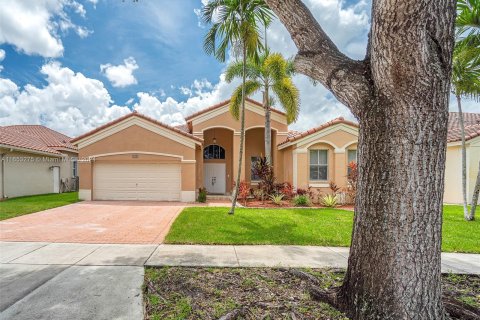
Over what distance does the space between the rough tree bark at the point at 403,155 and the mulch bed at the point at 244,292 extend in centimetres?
83

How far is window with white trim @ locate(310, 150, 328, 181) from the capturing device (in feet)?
54.3

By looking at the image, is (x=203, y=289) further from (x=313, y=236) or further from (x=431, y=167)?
(x=313, y=236)

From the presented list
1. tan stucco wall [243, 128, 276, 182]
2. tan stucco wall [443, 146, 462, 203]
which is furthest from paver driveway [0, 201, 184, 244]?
tan stucco wall [443, 146, 462, 203]

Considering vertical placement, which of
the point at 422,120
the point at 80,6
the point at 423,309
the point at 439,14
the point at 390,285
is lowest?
the point at 423,309

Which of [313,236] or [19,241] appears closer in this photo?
[19,241]

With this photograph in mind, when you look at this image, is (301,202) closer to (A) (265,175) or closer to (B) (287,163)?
(A) (265,175)

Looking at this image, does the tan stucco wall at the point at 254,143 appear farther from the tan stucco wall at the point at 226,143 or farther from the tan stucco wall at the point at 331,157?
the tan stucco wall at the point at 331,157

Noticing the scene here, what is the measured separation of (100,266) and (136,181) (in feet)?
35.8

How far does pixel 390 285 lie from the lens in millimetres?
2943

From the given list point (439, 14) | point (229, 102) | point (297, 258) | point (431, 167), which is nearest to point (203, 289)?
point (297, 258)

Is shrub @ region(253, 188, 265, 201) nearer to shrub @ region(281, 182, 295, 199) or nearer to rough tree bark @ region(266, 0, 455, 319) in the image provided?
shrub @ region(281, 182, 295, 199)

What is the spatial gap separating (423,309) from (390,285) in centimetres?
40

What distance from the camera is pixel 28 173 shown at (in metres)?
18.0

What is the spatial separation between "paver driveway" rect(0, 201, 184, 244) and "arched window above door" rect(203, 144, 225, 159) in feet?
26.3
